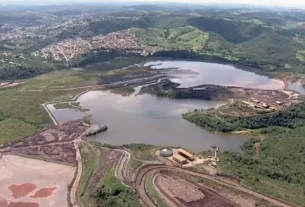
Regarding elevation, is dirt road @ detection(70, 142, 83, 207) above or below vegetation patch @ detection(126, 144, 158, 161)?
below

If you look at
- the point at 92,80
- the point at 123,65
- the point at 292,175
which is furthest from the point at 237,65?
the point at 292,175

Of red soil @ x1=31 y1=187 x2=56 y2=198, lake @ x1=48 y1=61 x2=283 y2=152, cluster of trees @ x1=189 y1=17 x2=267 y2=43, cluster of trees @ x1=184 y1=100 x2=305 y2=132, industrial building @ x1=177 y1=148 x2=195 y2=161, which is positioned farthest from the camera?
cluster of trees @ x1=189 y1=17 x2=267 y2=43

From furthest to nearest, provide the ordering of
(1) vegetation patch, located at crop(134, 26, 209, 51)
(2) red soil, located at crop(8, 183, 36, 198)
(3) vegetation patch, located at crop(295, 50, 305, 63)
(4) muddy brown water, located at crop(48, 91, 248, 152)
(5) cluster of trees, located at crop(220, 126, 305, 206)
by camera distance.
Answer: (1) vegetation patch, located at crop(134, 26, 209, 51)
(3) vegetation patch, located at crop(295, 50, 305, 63)
(4) muddy brown water, located at crop(48, 91, 248, 152)
(2) red soil, located at crop(8, 183, 36, 198)
(5) cluster of trees, located at crop(220, 126, 305, 206)

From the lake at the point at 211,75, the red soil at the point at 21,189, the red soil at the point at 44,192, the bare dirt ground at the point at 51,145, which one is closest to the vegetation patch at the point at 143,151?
the bare dirt ground at the point at 51,145

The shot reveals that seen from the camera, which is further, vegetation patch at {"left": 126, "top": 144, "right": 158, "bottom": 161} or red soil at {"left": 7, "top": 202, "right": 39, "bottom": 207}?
vegetation patch at {"left": 126, "top": 144, "right": 158, "bottom": 161}

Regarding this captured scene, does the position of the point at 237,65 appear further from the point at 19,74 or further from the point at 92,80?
the point at 19,74

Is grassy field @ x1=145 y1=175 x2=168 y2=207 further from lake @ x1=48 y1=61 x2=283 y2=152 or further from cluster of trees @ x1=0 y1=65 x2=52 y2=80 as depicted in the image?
cluster of trees @ x1=0 y1=65 x2=52 y2=80

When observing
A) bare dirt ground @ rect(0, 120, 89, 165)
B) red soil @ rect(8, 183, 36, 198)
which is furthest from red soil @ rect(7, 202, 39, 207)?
bare dirt ground @ rect(0, 120, 89, 165)
